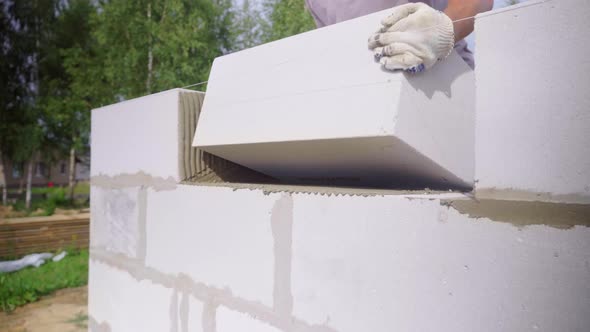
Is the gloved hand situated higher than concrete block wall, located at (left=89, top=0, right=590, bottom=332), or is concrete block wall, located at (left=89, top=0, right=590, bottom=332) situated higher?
the gloved hand

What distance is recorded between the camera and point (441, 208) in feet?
3.36

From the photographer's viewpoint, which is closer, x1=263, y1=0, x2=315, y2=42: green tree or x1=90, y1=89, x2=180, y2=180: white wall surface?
x1=90, y1=89, x2=180, y2=180: white wall surface

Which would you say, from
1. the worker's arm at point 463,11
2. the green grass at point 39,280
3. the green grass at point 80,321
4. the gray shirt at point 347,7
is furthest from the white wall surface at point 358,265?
the green grass at point 39,280

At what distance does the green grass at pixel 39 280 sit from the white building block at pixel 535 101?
6849mm

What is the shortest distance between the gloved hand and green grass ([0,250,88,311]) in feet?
22.0

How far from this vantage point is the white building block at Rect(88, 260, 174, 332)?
205 centimetres

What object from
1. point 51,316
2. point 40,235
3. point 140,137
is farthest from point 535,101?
point 40,235

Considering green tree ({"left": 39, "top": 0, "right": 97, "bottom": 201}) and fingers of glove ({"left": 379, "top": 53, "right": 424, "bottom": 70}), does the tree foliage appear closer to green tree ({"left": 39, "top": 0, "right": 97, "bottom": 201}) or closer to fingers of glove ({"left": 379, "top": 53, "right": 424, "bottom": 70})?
green tree ({"left": 39, "top": 0, "right": 97, "bottom": 201})

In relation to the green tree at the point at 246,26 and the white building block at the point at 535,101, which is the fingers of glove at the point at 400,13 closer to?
the white building block at the point at 535,101

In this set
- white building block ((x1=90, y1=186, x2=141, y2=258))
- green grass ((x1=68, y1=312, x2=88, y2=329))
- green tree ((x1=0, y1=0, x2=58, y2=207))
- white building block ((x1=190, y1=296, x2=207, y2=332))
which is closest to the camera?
white building block ((x1=190, y1=296, x2=207, y2=332))

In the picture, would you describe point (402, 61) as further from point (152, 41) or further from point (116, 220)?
point (152, 41)

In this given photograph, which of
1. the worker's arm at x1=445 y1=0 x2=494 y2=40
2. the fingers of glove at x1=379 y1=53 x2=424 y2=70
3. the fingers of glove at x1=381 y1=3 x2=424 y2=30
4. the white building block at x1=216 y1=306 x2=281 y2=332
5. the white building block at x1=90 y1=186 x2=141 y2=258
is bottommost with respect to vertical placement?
the white building block at x1=216 y1=306 x2=281 y2=332

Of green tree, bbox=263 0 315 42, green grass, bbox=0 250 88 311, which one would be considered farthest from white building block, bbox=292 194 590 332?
green tree, bbox=263 0 315 42

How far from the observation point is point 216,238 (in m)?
1.71
